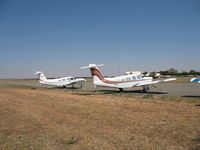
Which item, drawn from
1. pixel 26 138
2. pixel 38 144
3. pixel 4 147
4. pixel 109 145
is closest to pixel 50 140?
pixel 38 144

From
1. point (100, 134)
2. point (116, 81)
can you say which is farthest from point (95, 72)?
point (100, 134)

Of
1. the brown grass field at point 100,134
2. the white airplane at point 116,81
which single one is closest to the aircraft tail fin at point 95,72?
the white airplane at point 116,81

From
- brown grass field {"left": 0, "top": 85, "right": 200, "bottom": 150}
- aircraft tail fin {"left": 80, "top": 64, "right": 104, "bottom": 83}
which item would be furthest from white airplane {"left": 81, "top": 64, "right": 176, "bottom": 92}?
brown grass field {"left": 0, "top": 85, "right": 200, "bottom": 150}

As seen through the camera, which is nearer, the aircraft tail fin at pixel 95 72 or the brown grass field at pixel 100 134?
the brown grass field at pixel 100 134

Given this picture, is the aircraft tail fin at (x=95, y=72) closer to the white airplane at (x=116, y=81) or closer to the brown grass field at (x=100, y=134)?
the white airplane at (x=116, y=81)

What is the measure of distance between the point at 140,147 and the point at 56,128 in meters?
3.19

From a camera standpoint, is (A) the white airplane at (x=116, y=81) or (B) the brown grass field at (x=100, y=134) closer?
(B) the brown grass field at (x=100, y=134)

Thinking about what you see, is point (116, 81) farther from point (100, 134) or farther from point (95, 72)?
point (100, 134)

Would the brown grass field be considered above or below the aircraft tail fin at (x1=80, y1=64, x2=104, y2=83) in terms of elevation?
below

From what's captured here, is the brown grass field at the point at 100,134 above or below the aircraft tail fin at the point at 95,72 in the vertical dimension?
below

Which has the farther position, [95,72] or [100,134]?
[95,72]

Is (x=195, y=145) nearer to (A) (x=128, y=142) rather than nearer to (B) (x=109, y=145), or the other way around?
(A) (x=128, y=142)

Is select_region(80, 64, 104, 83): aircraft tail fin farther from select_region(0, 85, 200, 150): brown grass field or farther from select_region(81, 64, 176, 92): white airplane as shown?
select_region(0, 85, 200, 150): brown grass field

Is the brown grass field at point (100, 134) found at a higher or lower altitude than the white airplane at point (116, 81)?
lower
